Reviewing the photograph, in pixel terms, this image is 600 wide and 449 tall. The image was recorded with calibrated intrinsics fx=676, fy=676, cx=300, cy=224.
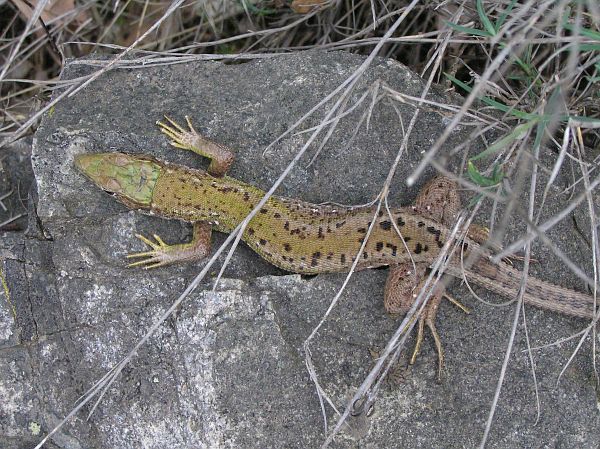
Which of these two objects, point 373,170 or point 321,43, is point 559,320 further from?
point 321,43

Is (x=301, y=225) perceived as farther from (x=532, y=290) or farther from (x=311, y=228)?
(x=532, y=290)

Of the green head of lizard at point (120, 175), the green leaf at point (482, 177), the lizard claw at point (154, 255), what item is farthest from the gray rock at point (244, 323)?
the green leaf at point (482, 177)

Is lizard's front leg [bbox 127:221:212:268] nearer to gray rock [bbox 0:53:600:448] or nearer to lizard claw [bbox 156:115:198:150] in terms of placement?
gray rock [bbox 0:53:600:448]

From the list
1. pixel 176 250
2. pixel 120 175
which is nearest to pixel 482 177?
pixel 176 250

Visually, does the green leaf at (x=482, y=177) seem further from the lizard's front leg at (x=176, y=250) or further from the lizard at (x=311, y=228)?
the lizard's front leg at (x=176, y=250)

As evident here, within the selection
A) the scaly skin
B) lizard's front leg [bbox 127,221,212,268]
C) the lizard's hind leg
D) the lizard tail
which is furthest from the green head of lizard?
the lizard tail

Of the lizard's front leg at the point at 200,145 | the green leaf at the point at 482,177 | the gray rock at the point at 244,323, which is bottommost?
the gray rock at the point at 244,323

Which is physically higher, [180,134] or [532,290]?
[180,134]
